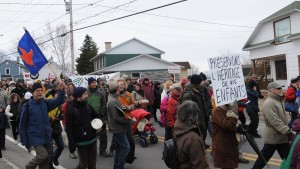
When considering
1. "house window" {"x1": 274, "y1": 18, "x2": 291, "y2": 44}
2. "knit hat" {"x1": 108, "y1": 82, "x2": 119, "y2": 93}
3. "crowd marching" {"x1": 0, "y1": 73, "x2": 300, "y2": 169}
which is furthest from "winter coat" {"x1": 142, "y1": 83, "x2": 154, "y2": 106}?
"house window" {"x1": 274, "y1": 18, "x2": 291, "y2": 44}

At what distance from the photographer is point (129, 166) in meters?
7.42

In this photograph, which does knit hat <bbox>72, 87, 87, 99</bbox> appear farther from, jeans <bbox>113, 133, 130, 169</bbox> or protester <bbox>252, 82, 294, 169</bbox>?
protester <bbox>252, 82, 294, 169</bbox>

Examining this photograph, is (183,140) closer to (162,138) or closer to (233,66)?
(233,66)

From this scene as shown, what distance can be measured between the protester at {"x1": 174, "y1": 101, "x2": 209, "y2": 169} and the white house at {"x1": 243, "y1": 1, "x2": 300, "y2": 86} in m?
22.1

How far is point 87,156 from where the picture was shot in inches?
231

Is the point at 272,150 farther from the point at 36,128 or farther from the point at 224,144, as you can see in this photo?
the point at 36,128

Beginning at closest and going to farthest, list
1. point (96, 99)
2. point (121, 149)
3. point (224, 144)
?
point (224, 144) < point (121, 149) < point (96, 99)

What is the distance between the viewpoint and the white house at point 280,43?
2444 cm

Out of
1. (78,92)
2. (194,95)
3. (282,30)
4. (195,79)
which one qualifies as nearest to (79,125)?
(78,92)

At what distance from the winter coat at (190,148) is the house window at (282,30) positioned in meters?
23.8

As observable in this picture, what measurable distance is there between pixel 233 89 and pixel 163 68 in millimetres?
38321

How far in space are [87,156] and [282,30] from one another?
2387 cm

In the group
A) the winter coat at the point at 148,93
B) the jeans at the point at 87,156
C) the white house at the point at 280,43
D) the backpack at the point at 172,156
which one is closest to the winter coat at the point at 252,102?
the winter coat at the point at 148,93

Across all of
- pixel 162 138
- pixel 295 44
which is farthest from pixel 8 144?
pixel 295 44
